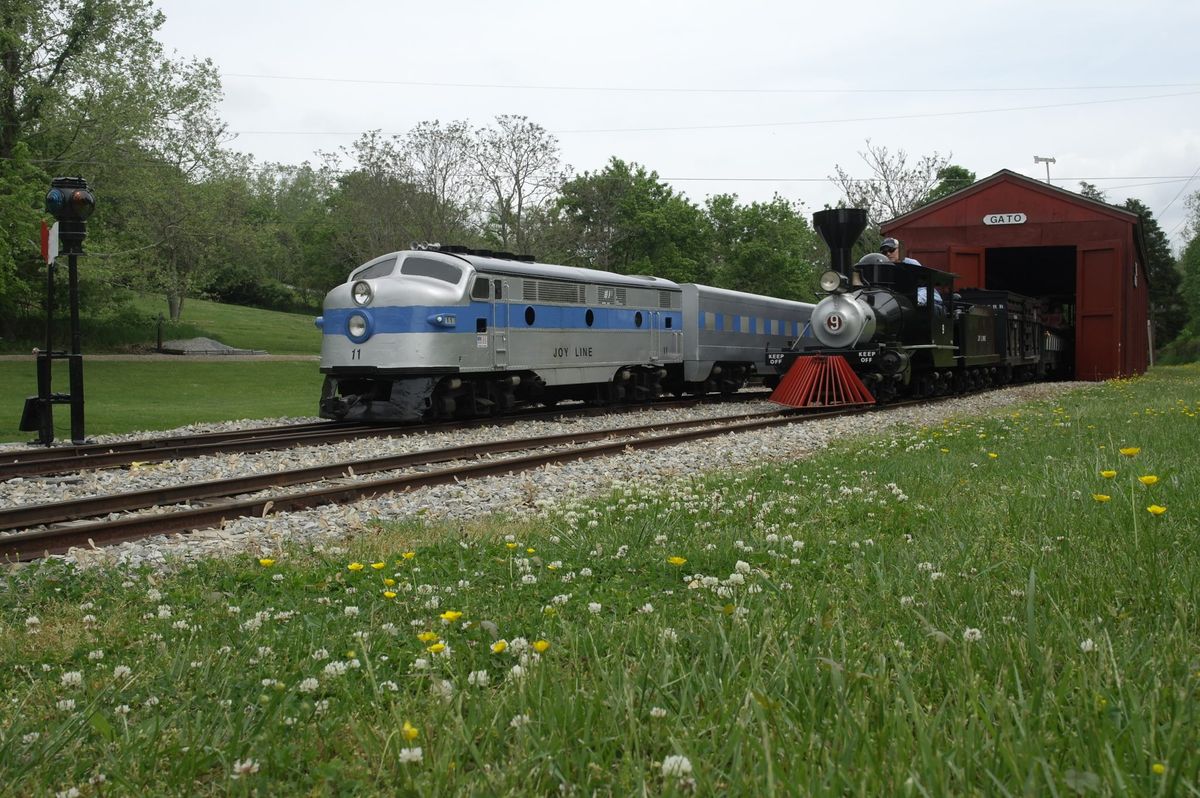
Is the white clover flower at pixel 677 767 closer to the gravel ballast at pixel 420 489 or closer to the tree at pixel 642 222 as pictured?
the gravel ballast at pixel 420 489

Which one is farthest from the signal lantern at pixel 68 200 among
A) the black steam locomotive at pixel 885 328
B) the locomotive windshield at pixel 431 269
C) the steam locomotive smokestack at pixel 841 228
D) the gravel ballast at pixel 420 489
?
the steam locomotive smokestack at pixel 841 228

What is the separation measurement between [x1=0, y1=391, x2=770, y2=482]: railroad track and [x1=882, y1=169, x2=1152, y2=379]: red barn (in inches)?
831

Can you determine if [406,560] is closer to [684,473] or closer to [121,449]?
[684,473]

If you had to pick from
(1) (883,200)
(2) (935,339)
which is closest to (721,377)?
(2) (935,339)

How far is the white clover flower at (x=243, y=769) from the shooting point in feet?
8.14

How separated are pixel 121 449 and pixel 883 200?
4943 centimetres

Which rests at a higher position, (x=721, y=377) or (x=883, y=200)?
(x=883, y=200)

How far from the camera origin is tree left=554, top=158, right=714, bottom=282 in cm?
6325

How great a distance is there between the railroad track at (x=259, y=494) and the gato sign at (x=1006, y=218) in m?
22.6

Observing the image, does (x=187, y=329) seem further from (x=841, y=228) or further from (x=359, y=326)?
(x=841, y=228)

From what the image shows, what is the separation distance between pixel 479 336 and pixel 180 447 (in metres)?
6.05

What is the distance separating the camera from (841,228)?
22.7m

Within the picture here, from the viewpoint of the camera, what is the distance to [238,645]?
3912 mm

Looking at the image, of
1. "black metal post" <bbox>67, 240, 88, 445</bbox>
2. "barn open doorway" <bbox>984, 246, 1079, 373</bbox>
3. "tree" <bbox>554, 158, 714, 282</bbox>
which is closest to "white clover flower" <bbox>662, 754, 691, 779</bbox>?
"black metal post" <bbox>67, 240, 88, 445</bbox>
